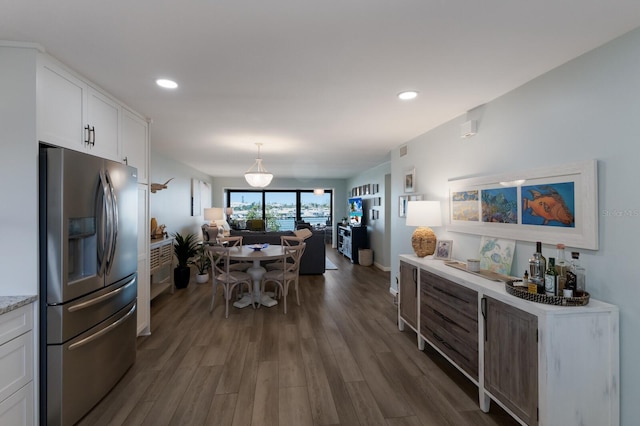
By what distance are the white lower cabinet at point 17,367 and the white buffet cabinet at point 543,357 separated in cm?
292

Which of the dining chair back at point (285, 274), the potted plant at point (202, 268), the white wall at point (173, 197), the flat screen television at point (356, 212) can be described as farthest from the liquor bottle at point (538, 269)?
the flat screen television at point (356, 212)

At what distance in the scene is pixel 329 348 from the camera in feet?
10.2

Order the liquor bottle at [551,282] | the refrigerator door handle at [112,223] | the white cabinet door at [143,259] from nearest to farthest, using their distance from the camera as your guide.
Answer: the liquor bottle at [551,282] < the refrigerator door handle at [112,223] < the white cabinet door at [143,259]

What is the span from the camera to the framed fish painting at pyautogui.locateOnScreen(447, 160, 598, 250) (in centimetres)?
190

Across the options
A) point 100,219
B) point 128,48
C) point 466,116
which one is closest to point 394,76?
point 466,116

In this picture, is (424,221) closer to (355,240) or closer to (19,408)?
(19,408)

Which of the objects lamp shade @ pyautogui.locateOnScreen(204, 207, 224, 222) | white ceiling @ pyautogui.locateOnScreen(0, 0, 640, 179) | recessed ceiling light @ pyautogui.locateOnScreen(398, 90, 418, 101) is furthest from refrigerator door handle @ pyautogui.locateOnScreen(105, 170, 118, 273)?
lamp shade @ pyautogui.locateOnScreen(204, 207, 224, 222)

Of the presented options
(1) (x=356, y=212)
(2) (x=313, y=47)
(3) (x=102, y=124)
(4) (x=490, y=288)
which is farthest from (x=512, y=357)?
(1) (x=356, y=212)

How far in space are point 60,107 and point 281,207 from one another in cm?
871

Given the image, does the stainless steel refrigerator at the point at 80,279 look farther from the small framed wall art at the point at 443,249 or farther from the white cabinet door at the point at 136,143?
the small framed wall art at the point at 443,249

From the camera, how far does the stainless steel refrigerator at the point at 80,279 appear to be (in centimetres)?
186

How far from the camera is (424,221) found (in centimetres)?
334

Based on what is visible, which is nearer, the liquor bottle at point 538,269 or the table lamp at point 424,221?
the liquor bottle at point 538,269

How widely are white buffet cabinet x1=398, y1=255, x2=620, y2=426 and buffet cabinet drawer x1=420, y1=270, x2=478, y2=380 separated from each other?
0.6 inches
